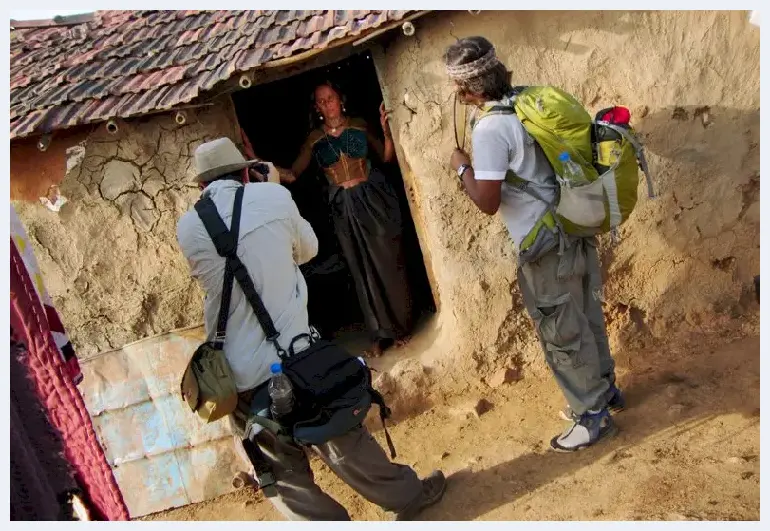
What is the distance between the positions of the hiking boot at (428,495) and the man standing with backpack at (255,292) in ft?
1.72

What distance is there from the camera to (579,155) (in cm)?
325

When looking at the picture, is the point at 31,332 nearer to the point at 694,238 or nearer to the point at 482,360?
the point at 482,360

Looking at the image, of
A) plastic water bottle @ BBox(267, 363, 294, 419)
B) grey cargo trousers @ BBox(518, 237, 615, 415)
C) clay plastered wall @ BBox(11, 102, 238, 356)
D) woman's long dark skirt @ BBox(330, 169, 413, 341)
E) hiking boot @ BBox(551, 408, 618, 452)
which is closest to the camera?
plastic water bottle @ BBox(267, 363, 294, 419)

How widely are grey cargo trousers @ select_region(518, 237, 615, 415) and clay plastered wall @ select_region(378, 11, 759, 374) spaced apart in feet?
2.83

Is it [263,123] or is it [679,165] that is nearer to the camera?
[679,165]

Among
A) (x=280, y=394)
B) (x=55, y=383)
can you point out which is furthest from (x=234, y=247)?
(x=55, y=383)

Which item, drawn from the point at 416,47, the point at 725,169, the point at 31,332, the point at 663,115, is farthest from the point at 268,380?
the point at 725,169

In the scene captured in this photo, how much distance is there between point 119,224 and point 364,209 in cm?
162

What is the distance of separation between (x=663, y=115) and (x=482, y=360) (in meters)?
1.90

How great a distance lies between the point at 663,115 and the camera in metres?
4.12

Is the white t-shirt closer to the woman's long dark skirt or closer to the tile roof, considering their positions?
the tile roof

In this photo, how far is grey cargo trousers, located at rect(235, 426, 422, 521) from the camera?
10.2ft

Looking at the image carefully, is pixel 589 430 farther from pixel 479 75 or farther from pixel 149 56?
pixel 149 56

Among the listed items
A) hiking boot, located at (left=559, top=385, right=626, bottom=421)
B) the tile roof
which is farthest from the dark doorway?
hiking boot, located at (left=559, top=385, right=626, bottom=421)
